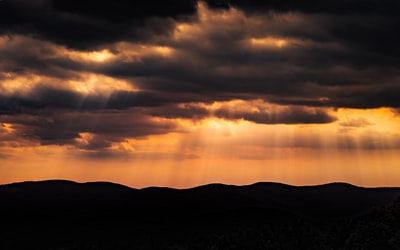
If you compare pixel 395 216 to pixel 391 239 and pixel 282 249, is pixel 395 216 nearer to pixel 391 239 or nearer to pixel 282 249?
pixel 391 239

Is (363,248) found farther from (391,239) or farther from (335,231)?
(335,231)

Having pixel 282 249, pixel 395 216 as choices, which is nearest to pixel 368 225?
pixel 395 216

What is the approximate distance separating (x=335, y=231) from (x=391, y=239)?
32.6m

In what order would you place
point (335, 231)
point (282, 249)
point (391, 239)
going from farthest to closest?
A: 1. point (282, 249)
2. point (335, 231)
3. point (391, 239)

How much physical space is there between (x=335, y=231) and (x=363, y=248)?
3064cm

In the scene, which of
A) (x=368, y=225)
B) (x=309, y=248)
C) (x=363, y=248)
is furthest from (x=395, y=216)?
(x=309, y=248)

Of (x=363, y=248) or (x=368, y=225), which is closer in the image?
(x=363, y=248)

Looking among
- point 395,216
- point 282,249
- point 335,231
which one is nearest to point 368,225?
point 395,216

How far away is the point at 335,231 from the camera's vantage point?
602 ft

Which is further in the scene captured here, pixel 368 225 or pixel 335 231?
pixel 335 231

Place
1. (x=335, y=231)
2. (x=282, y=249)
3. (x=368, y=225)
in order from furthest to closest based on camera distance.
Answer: (x=282, y=249) < (x=335, y=231) < (x=368, y=225)

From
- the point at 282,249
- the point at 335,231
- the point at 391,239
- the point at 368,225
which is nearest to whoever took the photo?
the point at 391,239

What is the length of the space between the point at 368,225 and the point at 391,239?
12641 millimetres

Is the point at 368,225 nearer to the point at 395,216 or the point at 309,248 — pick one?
the point at 395,216
